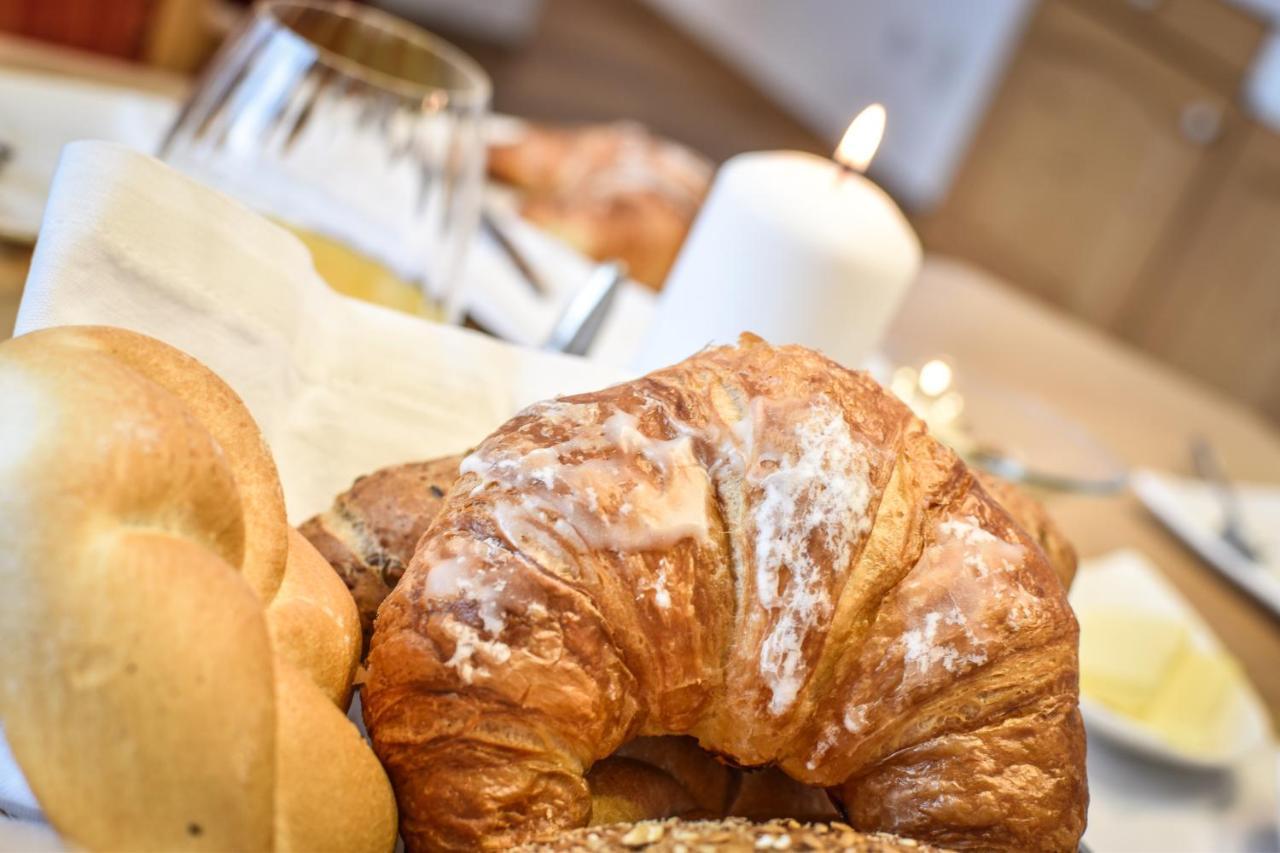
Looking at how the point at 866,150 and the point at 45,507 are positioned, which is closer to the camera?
the point at 45,507

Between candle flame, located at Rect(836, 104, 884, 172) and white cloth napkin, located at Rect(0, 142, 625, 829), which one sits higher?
candle flame, located at Rect(836, 104, 884, 172)

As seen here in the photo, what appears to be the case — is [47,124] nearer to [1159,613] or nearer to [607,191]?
[607,191]

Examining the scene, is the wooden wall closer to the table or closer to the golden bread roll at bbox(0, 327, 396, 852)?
the table

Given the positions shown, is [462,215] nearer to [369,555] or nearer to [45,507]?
[369,555]

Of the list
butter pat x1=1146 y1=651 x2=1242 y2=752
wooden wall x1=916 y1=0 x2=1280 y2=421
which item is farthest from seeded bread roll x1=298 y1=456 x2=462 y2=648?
wooden wall x1=916 y1=0 x2=1280 y2=421

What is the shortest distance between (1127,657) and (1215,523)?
1.80 feet

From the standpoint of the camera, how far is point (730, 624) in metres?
0.50

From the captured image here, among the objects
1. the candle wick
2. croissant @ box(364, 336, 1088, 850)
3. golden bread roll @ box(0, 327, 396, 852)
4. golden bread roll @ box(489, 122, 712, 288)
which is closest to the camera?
golden bread roll @ box(0, 327, 396, 852)

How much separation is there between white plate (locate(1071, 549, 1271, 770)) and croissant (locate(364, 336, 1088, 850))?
0.42 metres

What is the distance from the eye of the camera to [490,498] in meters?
0.47

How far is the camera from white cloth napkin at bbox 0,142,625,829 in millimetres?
497

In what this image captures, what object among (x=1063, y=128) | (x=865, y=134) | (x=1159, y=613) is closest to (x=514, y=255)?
(x=865, y=134)

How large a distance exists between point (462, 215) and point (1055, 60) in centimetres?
387

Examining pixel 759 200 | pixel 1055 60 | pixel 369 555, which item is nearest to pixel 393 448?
pixel 369 555
